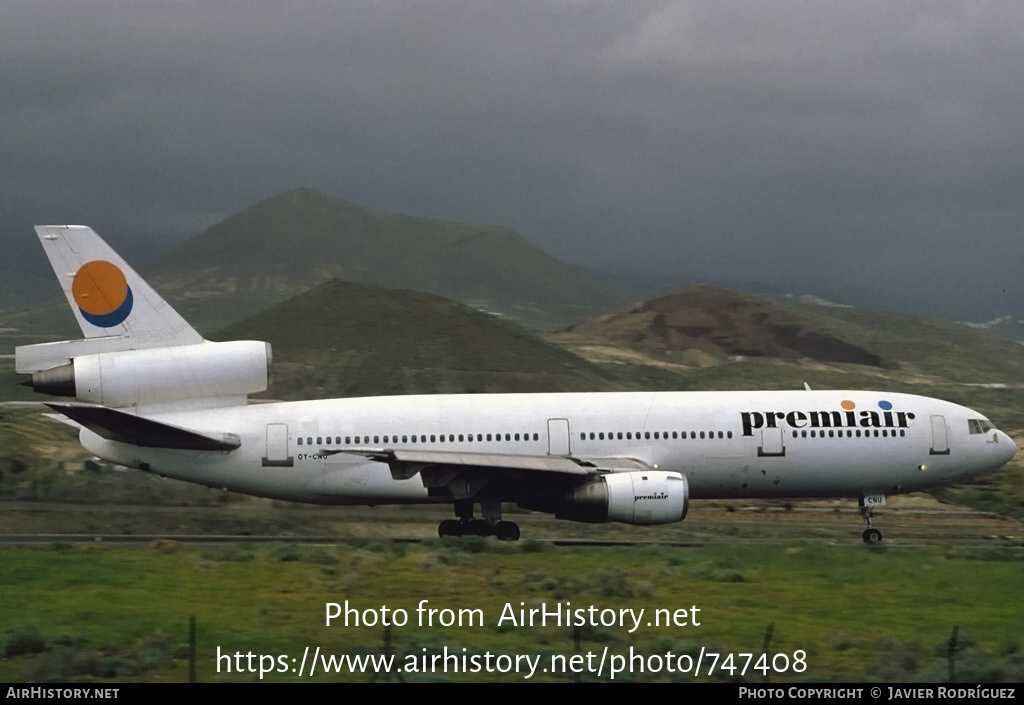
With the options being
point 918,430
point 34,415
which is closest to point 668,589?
point 918,430

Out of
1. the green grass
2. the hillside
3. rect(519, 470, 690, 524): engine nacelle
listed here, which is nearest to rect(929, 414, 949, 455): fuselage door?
the green grass

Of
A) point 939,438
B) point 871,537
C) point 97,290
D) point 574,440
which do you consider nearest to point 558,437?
point 574,440

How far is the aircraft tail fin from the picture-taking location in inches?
1344

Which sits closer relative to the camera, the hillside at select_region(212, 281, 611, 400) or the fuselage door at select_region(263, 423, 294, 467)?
the fuselage door at select_region(263, 423, 294, 467)

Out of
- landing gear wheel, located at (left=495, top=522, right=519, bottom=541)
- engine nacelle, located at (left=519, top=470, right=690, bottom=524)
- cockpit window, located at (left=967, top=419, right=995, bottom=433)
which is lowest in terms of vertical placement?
landing gear wheel, located at (left=495, top=522, right=519, bottom=541)

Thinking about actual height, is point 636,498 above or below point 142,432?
below

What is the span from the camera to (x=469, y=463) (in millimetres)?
32844

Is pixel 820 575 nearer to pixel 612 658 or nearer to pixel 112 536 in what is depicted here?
pixel 612 658

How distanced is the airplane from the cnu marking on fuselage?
5 centimetres

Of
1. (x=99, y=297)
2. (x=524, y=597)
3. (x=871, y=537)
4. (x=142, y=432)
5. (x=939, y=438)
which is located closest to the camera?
(x=524, y=597)

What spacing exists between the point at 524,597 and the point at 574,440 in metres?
10.9

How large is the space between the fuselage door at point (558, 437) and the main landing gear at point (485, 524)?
6.87 ft

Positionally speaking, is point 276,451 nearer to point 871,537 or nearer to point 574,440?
point 574,440

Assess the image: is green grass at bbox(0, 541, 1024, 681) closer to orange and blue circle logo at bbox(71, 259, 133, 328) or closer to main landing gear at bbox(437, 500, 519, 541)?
main landing gear at bbox(437, 500, 519, 541)
